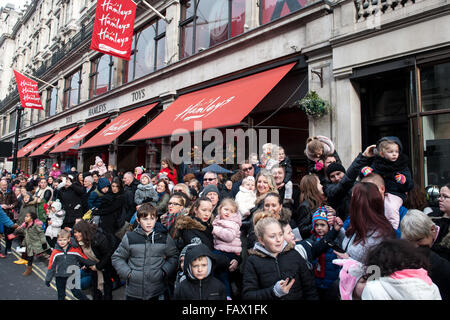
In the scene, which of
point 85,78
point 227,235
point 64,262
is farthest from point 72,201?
point 85,78

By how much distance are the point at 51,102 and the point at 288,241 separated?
27.8m

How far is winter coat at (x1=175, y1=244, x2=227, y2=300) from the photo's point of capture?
2.76m

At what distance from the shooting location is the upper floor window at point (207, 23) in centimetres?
980

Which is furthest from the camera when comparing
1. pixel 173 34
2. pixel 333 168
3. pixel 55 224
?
pixel 173 34

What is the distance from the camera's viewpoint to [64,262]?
4.36m

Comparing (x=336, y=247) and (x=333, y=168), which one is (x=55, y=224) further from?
(x=336, y=247)

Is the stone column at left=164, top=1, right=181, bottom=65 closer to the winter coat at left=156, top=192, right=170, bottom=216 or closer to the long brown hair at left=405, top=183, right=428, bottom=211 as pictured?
the winter coat at left=156, top=192, right=170, bottom=216

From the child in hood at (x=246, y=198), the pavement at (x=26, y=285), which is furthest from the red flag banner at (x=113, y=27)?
the child in hood at (x=246, y=198)

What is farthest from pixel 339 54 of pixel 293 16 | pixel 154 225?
pixel 154 225

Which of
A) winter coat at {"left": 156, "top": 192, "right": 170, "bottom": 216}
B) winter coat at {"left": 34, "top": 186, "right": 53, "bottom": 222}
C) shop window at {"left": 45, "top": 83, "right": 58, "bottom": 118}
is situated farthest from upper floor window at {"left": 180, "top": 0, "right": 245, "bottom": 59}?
shop window at {"left": 45, "top": 83, "right": 58, "bottom": 118}

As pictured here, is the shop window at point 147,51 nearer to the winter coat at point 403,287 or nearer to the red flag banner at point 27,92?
the red flag banner at point 27,92

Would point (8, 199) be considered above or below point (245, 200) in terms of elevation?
below
